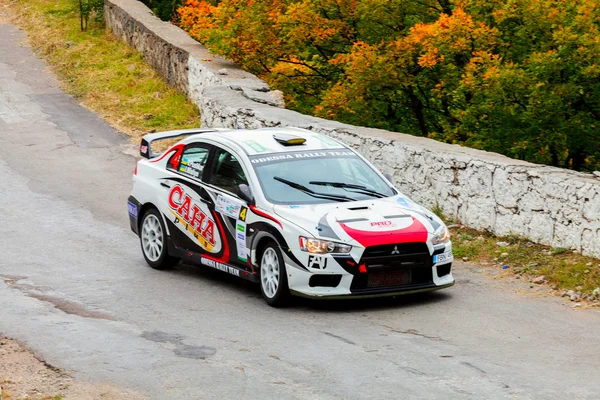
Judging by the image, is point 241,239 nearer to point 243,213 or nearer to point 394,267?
point 243,213

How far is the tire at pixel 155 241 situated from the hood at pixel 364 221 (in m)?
2.19

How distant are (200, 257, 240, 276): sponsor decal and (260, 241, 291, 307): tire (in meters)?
0.52

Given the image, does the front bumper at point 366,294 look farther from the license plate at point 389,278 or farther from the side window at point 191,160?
the side window at point 191,160

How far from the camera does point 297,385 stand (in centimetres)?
784

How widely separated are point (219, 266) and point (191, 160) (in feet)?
4.58

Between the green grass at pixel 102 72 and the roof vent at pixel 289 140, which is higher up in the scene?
the roof vent at pixel 289 140

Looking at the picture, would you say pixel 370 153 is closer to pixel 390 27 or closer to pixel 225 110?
pixel 225 110

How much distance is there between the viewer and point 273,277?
411 inches

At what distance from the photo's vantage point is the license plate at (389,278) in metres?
10.1

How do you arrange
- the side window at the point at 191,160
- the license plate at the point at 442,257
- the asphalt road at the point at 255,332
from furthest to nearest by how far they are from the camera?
the side window at the point at 191,160, the license plate at the point at 442,257, the asphalt road at the point at 255,332

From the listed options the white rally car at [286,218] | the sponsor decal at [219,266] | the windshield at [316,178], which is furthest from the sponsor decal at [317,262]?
the sponsor decal at [219,266]

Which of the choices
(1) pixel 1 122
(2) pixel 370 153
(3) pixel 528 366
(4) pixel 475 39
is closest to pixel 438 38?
(4) pixel 475 39

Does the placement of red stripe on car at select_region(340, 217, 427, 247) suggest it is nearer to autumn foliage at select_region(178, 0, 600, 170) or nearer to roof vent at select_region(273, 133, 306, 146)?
roof vent at select_region(273, 133, 306, 146)

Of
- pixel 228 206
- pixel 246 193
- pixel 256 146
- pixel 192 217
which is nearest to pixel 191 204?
pixel 192 217
